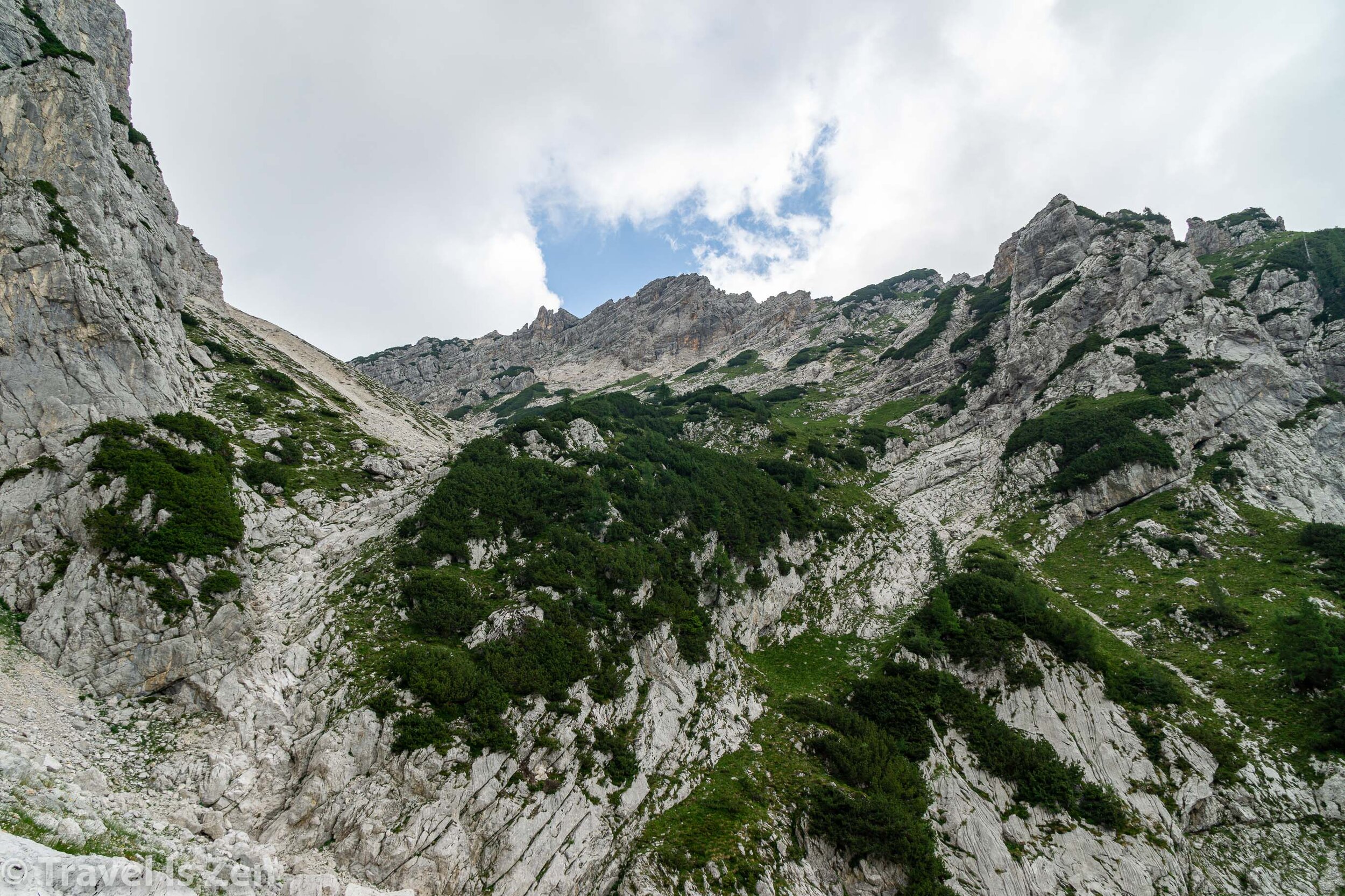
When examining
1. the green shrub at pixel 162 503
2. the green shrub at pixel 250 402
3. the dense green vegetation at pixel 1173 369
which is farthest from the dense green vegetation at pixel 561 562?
the dense green vegetation at pixel 1173 369

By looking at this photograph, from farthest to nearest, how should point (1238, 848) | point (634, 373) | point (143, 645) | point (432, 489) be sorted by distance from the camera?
point (634, 373), point (432, 489), point (1238, 848), point (143, 645)

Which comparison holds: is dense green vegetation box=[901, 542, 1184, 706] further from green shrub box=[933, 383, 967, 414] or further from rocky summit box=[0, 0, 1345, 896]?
green shrub box=[933, 383, 967, 414]

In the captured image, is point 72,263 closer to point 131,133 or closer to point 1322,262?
point 131,133

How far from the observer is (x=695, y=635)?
27.9 metres

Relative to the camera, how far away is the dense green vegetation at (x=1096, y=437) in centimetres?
4231

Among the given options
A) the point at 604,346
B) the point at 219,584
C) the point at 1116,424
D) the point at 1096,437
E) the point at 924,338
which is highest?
the point at 604,346

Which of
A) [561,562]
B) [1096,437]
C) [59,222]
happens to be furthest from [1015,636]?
[59,222]

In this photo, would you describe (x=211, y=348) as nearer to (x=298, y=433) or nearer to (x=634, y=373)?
(x=298, y=433)

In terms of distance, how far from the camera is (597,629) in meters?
25.5

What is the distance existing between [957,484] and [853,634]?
25.4 meters

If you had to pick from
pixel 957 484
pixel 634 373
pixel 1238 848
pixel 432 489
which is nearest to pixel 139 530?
pixel 432 489

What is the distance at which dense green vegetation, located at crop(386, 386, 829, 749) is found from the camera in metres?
20.1

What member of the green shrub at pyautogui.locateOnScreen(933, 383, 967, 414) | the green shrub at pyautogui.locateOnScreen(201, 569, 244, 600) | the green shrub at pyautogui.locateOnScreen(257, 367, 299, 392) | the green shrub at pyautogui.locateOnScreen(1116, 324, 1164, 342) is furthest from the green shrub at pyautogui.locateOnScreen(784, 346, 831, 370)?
the green shrub at pyautogui.locateOnScreen(201, 569, 244, 600)

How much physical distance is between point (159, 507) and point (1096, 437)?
6488 centimetres
